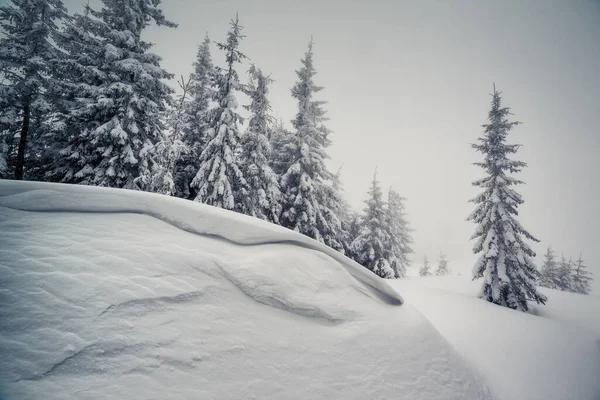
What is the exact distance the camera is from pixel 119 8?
35.7ft

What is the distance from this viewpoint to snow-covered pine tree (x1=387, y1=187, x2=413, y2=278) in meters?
16.9

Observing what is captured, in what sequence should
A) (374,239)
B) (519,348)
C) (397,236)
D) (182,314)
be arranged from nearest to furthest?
1. (182,314)
2. (519,348)
3. (374,239)
4. (397,236)

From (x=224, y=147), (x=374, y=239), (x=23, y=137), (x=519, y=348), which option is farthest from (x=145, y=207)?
(x=374, y=239)

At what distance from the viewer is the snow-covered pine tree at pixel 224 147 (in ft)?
35.3

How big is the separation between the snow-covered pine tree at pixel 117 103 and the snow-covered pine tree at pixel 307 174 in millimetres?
6521

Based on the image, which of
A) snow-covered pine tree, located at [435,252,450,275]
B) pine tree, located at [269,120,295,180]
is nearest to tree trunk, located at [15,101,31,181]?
pine tree, located at [269,120,295,180]

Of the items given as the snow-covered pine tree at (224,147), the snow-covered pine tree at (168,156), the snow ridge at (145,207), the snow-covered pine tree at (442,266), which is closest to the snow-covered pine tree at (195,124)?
the snow-covered pine tree at (224,147)

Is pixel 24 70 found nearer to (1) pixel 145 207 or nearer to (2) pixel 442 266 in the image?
(1) pixel 145 207

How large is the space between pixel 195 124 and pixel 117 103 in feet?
14.4

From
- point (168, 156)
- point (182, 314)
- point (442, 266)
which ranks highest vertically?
point (168, 156)

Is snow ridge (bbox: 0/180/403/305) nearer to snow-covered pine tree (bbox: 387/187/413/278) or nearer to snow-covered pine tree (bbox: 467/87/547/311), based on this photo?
snow-covered pine tree (bbox: 467/87/547/311)

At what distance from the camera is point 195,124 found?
14.5 metres

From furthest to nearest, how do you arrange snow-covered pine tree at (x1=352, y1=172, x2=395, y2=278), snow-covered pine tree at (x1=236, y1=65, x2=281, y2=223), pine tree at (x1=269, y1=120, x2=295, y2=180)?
1. snow-covered pine tree at (x1=352, y1=172, x2=395, y2=278)
2. pine tree at (x1=269, y1=120, x2=295, y2=180)
3. snow-covered pine tree at (x1=236, y1=65, x2=281, y2=223)

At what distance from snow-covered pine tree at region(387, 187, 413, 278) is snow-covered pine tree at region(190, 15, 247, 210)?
11775 mm
